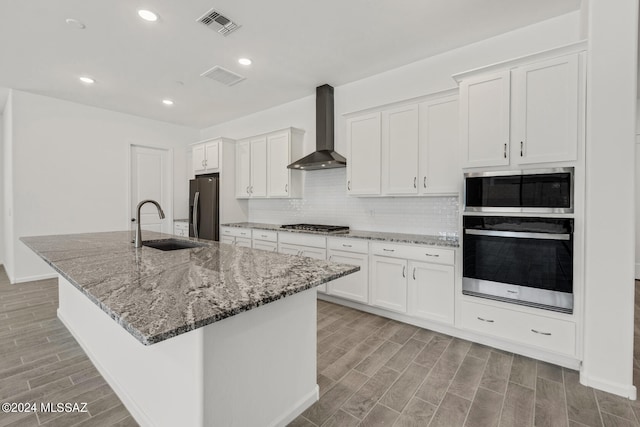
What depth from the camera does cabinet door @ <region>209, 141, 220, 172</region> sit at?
5074mm

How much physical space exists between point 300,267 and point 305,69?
2808 millimetres

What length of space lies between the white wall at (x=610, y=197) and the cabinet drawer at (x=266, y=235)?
323cm

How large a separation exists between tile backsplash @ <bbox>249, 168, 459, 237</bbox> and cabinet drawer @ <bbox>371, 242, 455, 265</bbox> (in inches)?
20.8

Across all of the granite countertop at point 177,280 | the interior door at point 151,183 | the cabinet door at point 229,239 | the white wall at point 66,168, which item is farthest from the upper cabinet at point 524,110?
the white wall at point 66,168

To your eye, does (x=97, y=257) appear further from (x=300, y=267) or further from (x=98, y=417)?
(x=300, y=267)

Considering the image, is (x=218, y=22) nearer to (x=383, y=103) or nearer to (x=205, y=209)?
(x=383, y=103)

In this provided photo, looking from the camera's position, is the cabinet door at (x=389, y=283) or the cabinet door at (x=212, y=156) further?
the cabinet door at (x=212, y=156)

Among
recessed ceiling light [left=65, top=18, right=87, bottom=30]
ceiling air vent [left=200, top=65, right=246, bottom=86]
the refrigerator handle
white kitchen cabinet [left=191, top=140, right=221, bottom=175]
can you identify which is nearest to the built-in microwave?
ceiling air vent [left=200, top=65, right=246, bottom=86]

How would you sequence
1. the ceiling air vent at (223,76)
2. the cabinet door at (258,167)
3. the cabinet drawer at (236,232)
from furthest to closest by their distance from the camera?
the cabinet door at (258,167), the cabinet drawer at (236,232), the ceiling air vent at (223,76)

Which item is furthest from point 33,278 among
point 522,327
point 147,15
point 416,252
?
point 522,327

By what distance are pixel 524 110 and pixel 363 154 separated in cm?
163

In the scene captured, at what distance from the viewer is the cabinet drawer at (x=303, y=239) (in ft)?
11.8

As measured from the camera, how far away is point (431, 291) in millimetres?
2803

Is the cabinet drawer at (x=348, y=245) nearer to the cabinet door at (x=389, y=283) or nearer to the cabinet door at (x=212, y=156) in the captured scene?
the cabinet door at (x=389, y=283)
